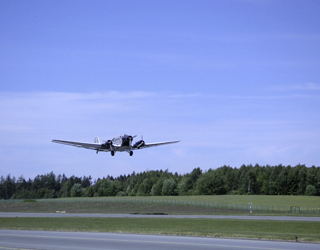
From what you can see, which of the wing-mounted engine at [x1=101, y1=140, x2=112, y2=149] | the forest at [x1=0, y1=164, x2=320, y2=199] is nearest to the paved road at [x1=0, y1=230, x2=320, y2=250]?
the wing-mounted engine at [x1=101, y1=140, x2=112, y2=149]

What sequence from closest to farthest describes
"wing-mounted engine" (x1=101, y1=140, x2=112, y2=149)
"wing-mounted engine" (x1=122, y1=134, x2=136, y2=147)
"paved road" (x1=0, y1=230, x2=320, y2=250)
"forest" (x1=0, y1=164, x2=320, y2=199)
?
"paved road" (x1=0, y1=230, x2=320, y2=250) → "wing-mounted engine" (x1=122, y1=134, x2=136, y2=147) → "wing-mounted engine" (x1=101, y1=140, x2=112, y2=149) → "forest" (x1=0, y1=164, x2=320, y2=199)

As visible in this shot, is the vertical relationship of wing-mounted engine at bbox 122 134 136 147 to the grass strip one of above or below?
above

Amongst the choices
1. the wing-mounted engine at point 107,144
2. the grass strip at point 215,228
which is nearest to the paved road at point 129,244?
the grass strip at point 215,228

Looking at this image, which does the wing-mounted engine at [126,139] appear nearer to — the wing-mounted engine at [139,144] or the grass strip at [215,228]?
the wing-mounted engine at [139,144]

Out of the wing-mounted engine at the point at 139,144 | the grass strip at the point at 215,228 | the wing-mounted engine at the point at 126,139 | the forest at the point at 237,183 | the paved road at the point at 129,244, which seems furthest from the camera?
the forest at the point at 237,183

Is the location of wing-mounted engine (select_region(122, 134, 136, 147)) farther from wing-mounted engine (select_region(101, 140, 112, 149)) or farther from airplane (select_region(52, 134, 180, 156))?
wing-mounted engine (select_region(101, 140, 112, 149))

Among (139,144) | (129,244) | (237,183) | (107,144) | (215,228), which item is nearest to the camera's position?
(129,244)

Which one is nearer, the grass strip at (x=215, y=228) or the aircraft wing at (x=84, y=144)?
the grass strip at (x=215, y=228)

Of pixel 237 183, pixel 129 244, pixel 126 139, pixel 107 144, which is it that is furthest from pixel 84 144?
pixel 237 183

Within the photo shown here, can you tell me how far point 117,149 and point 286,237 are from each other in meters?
25.9

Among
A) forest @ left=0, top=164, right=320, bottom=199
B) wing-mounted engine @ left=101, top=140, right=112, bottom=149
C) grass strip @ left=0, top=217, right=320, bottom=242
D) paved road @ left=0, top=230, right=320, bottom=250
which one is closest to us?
paved road @ left=0, top=230, right=320, bottom=250

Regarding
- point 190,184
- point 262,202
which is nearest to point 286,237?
point 262,202

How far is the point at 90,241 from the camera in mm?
25656

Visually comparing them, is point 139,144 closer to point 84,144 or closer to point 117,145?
point 117,145
